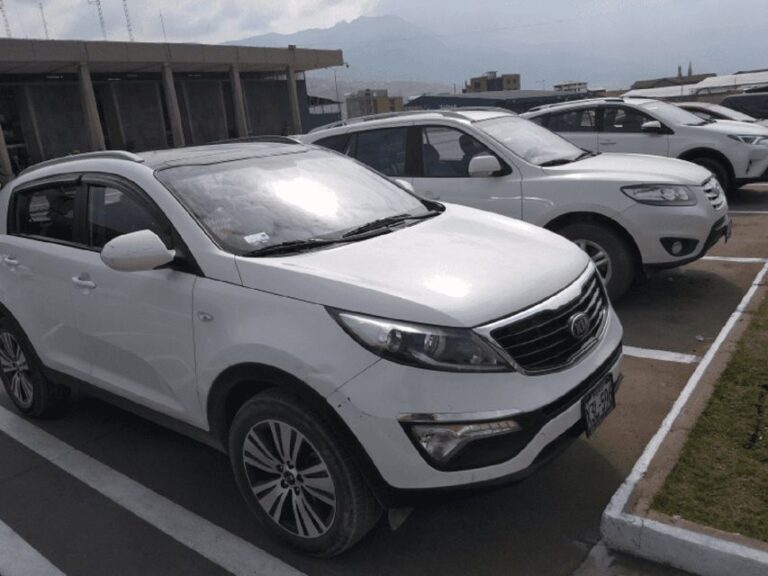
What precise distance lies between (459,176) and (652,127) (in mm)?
4610

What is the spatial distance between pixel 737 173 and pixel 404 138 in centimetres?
570

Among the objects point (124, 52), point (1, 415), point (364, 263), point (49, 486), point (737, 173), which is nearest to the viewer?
point (364, 263)

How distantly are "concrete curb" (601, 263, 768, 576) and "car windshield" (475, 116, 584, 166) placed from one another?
3.53 meters

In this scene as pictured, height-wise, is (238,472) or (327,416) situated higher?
(327,416)

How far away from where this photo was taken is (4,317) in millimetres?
4363

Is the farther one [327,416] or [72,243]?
[72,243]

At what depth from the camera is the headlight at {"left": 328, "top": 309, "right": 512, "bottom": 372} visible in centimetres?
242

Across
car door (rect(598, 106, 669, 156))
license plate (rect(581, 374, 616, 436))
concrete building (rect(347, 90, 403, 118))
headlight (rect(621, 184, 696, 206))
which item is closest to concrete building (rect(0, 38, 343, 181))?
concrete building (rect(347, 90, 403, 118))

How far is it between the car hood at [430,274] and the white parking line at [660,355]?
1.62 metres

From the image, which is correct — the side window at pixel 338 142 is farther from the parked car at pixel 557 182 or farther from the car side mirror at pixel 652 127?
the car side mirror at pixel 652 127

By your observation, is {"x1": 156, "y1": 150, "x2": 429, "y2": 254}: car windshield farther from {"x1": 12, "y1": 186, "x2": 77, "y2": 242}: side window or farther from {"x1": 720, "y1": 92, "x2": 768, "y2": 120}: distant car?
{"x1": 720, "y1": 92, "x2": 768, "y2": 120}: distant car

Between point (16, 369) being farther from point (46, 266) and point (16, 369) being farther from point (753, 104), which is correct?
point (753, 104)

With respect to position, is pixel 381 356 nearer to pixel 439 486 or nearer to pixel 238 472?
pixel 439 486

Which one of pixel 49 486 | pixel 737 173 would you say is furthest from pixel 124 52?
pixel 49 486
